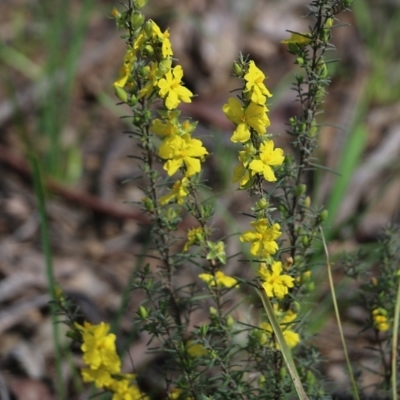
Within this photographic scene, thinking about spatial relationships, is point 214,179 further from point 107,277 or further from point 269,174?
point 269,174

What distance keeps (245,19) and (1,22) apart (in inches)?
58.8

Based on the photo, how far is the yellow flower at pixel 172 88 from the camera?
139cm

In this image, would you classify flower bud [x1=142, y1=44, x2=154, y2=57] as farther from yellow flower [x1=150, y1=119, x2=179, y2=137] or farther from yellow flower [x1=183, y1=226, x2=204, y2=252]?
yellow flower [x1=183, y1=226, x2=204, y2=252]

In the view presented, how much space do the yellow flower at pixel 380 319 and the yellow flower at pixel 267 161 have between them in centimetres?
Answer: 53

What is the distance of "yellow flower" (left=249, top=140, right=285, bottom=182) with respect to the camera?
134 centimetres

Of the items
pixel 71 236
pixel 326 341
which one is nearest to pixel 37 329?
pixel 71 236

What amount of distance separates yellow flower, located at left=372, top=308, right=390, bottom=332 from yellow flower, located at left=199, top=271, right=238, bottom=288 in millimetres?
348

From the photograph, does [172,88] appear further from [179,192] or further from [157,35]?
[179,192]

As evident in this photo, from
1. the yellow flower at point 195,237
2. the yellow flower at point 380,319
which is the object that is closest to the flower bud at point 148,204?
the yellow flower at point 195,237

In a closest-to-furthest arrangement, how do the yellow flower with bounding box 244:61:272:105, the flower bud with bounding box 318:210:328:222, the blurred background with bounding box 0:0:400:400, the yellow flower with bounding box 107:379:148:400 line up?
the yellow flower with bounding box 244:61:272:105, the flower bud with bounding box 318:210:328:222, the yellow flower with bounding box 107:379:148:400, the blurred background with bounding box 0:0:400:400

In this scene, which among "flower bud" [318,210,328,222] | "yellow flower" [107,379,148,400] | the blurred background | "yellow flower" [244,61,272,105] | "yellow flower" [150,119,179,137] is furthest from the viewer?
the blurred background

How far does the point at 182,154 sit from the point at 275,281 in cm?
30

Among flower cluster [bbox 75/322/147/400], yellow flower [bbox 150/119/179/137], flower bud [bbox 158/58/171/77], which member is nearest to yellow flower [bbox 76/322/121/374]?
flower cluster [bbox 75/322/147/400]

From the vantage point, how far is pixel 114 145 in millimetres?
4055
